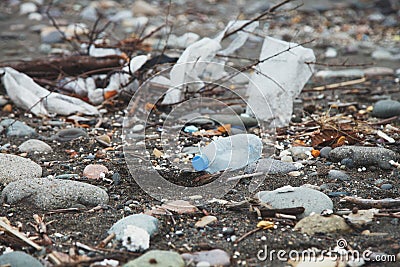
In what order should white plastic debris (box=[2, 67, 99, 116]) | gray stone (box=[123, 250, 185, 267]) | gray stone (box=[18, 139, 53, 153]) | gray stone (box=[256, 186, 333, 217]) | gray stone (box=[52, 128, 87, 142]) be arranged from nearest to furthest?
gray stone (box=[123, 250, 185, 267]) → gray stone (box=[256, 186, 333, 217]) → gray stone (box=[18, 139, 53, 153]) → gray stone (box=[52, 128, 87, 142]) → white plastic debris (box=[2, 67, 99, 116])

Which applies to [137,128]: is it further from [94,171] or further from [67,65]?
[67,65]

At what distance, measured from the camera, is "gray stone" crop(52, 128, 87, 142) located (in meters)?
3.29

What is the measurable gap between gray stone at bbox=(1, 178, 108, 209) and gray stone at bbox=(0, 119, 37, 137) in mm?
889

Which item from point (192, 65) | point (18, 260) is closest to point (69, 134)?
point (192, 65)

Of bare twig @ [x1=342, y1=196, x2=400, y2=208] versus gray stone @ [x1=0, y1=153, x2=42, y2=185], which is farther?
gray stone @ [x1=0, y1=153, x2=42, y2=185]

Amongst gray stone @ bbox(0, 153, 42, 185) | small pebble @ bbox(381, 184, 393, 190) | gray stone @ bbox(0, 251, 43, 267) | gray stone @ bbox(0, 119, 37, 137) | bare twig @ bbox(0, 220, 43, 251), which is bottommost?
gray stone @ bbox(0, 119, 37, 137)

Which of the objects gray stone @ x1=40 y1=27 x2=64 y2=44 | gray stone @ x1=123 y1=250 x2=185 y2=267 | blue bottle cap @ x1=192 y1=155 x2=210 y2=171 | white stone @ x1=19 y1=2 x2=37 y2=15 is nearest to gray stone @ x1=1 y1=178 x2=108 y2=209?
blue bottle cap @ x1=192 y1=155 x2=210 y2=171

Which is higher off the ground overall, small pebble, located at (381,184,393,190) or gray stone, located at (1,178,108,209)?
small pebble, located at (381,184,393,190)

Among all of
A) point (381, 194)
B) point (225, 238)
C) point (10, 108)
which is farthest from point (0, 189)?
point (381, 194)

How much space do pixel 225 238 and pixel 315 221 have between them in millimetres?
328

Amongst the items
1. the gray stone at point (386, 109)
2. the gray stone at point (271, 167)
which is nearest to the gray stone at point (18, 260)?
the gray stone at point (271, 167)

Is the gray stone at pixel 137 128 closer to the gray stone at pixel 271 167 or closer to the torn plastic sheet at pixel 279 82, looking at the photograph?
the torn plastic sheet at pixel 279 82

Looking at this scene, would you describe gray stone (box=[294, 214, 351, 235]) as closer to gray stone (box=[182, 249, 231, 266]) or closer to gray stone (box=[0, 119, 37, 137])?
gray stone (box=[182, 249, 231, 266])

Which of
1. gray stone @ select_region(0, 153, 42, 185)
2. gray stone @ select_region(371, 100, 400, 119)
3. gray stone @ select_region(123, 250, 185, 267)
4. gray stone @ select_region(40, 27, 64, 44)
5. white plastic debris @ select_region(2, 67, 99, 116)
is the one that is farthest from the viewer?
gray stone @ select_region(40, 27, 64, 44)
